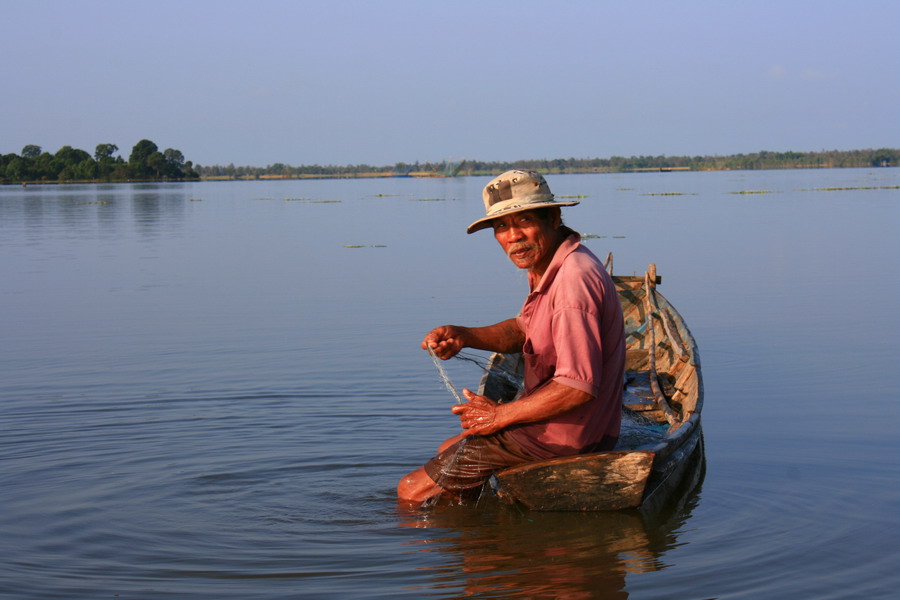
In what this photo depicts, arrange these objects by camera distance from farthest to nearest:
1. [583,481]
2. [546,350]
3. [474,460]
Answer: [474,460]
[583,481]
[546,350]

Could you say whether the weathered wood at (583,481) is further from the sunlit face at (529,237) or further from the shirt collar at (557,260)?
Result: the sunlit face at (529,237)

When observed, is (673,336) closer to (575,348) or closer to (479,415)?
(479,415)

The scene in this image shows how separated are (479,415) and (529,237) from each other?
0.81 m

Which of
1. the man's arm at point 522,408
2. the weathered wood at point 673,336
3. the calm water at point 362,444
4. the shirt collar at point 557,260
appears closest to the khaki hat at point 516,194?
the shirt collar at point 557,260

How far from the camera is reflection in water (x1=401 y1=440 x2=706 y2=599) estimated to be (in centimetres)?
435

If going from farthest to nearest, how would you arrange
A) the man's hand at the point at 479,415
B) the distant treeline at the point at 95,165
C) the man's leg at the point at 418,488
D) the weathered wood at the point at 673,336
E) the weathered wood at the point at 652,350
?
the distant treeline at the point at 95,165 < the weathered wood at the point at 673,336 < the weathered wood at the point at 652,350 < the man's leg at the point at 418,488 < the man's hand at the point at 479,415

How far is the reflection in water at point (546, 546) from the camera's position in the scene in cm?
435

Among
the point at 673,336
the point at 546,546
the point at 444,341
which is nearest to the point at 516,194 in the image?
the point at 444,341

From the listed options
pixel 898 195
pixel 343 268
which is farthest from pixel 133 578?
pixel 898 195

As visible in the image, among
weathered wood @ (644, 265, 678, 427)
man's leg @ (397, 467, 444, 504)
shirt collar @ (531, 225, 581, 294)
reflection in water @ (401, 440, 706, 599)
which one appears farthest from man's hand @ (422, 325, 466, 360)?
weathered wood @ (644, 265, 678, 427)

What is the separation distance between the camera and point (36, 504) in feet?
17.9

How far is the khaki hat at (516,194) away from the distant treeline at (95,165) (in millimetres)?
103528

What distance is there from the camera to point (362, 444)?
258 inches

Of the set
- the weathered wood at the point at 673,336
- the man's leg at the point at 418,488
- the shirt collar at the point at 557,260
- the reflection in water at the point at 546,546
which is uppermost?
the shirt collar at the point at 557,260
